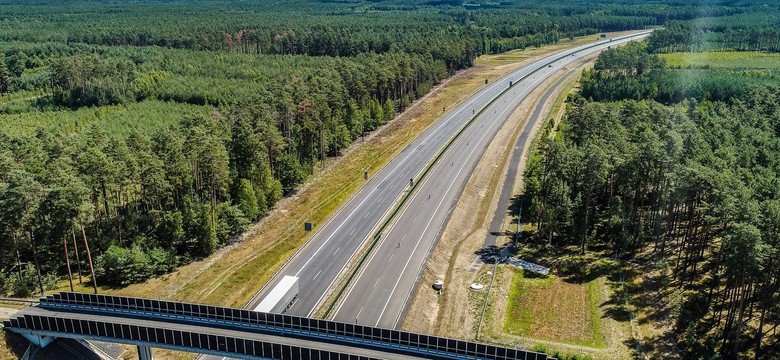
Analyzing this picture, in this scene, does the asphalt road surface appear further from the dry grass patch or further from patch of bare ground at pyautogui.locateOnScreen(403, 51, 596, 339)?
the dry grass patch

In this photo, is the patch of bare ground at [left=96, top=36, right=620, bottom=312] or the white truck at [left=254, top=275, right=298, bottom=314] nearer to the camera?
the white truck at [left=254, top=275, right=298, bottom=314]

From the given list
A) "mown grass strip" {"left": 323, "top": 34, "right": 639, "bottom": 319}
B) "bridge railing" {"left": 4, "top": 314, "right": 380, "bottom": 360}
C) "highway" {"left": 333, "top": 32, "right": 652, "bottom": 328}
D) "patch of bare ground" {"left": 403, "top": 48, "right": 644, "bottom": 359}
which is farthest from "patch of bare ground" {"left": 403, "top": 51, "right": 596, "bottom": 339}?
"bridge railing" {"left": 4, "top": 314, "right": 380, "bottom": 360}

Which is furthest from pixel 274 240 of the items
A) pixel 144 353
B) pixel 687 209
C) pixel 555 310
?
pixel 687 209

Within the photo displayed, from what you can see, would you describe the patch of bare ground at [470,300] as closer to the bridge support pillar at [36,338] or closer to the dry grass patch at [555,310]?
the dry grass patch at [555,310]

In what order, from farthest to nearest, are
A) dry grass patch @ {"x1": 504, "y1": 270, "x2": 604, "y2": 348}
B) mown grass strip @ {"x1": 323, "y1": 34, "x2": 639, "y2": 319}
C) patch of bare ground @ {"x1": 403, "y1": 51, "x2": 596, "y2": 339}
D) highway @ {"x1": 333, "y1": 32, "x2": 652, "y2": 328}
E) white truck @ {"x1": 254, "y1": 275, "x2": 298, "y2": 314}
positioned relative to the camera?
1. mown grass strip @ {"x1": 323, "y1": 34, "x2": 639, "y2": 319}
2. highway @ {"x1": 333, "y1": 32, "x2": 652, "y2": 328}
3. patch of bare ground @ {"x1": 403, "y1": 51, "x2": 596, "y2": 339}
4. dry grass patch @ {"x1": 504, "y1": 270, "x2": 604, "y2": 348}
5. white truck @ {"x1": 254, "y1": 275, "x2": 298, "y2": 314}

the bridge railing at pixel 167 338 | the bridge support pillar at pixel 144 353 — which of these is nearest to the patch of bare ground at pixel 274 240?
the bridge support pillar at pixel 144 353

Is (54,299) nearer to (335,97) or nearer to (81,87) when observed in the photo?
(335,97)

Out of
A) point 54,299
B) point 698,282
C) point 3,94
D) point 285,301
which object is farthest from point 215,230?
point 3,94
